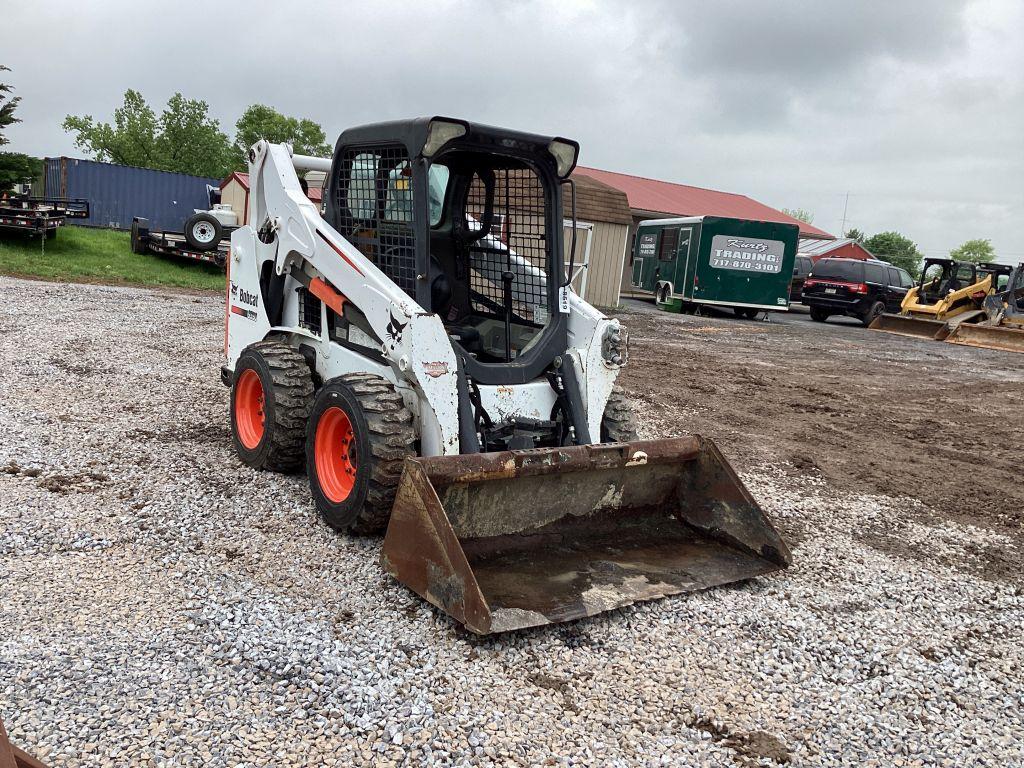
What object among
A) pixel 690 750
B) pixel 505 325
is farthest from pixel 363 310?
pixel 690 750

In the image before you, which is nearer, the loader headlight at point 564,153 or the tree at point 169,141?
the loader headlight at point 564,153

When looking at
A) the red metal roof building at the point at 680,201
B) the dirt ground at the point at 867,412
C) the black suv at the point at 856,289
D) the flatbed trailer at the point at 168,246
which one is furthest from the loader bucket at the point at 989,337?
the flatbed trailer at the point at 168,246

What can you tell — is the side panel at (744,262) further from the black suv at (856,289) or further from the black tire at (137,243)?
the black tire at (137,243)

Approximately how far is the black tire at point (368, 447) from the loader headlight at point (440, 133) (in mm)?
1272

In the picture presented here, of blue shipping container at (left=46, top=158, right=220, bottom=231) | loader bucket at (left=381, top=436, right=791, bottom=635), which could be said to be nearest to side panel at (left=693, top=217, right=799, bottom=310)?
blue shipping container at (left=46, top=158, right=220, bottom=231)

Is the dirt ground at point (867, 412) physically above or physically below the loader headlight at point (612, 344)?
below

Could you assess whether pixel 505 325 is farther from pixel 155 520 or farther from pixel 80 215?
pixel 80 215

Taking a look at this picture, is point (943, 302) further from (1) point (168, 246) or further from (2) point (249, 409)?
(2) point (249, 409)

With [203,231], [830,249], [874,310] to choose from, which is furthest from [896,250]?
[203,231]

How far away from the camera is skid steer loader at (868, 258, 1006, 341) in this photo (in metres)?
19.6

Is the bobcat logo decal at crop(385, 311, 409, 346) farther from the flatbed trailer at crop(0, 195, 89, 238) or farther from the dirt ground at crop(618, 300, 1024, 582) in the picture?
the flatbed trailer at crop(0, 195, 89, 238)

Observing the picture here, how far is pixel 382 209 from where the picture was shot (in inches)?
195

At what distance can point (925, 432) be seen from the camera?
870 cm

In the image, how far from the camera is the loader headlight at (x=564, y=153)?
4902mm
